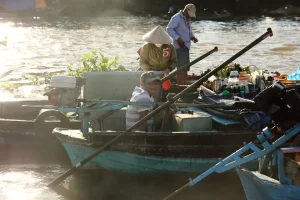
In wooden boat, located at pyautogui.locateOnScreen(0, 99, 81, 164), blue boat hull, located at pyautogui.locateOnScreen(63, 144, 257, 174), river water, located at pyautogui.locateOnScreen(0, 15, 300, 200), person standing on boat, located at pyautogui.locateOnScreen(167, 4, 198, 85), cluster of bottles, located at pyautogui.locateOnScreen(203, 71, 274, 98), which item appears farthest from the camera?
person standing on boat, located at pyautogui.locateOnScreen(167, 4, 198, 85)

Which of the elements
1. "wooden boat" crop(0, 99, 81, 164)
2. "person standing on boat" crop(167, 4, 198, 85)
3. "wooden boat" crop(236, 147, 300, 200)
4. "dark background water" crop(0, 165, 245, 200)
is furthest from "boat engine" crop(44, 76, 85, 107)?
"person standing on boat" crop(167, 4, 198, 85)

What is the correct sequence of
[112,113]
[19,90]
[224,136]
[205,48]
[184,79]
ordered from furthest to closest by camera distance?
1. [205,48]
2. [19,90]
3. [184,79]
4. [112,113]
5. [224,136]

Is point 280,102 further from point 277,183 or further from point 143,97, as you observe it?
point 143,97

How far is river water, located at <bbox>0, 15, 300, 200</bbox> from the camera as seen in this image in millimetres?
9359

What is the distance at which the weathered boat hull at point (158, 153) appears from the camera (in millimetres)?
8945

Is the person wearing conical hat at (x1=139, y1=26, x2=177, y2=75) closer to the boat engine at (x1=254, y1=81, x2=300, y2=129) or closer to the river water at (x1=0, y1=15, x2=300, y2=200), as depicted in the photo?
the river water at (x1=0, y1=15, x2=300, y2=200)

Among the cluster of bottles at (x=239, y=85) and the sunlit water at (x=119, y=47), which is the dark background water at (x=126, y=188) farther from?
the sunlit water at (x=119, y=47)

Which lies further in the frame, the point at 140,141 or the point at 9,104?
the point at 9,104

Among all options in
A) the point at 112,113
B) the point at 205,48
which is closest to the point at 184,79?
the point at 112,113

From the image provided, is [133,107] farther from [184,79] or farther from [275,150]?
[184,79]

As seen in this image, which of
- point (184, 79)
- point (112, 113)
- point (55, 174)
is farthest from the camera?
point (184, 79)

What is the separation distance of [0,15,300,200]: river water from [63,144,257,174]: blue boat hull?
293mm

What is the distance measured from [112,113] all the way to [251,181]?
3.16m

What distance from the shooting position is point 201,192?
924cm
